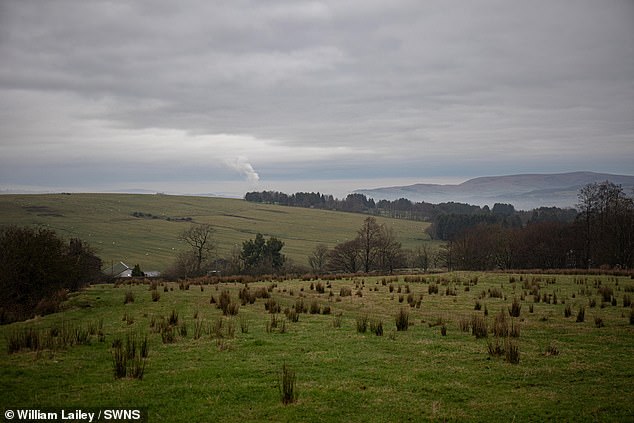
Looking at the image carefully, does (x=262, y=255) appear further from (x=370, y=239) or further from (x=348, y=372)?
Result: (x=348, y=372)

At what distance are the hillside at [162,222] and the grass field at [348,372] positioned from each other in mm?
72947

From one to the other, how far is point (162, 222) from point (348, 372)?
12407 cm

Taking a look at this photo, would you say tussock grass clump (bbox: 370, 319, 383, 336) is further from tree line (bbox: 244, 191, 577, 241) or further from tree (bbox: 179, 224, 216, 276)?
tree line (bbox: 244, 191, 577, 241)

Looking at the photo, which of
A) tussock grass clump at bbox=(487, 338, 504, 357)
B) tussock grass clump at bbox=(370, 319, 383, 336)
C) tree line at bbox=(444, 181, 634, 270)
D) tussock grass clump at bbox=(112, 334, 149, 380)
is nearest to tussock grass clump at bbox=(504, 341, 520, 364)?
tussock grass clump at bbox=(487, 338, 504, 357)

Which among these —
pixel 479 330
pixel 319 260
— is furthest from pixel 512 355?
pixel 319 260

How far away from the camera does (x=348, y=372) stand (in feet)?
31.7

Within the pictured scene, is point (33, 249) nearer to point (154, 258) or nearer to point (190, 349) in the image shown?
point (190, 349)

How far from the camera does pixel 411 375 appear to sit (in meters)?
9.40

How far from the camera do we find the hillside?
318ft

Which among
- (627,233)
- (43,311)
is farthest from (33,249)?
(627,233)

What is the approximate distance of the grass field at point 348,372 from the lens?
24.7 feet

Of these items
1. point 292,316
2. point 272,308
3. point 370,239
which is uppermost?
point 370,239

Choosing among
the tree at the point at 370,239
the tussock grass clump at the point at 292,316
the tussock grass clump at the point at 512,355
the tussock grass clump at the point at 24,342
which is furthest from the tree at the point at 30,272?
the tree at the point at 370,239

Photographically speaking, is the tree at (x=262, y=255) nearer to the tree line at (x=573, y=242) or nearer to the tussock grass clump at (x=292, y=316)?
the tree line at (x=573, y=242)
